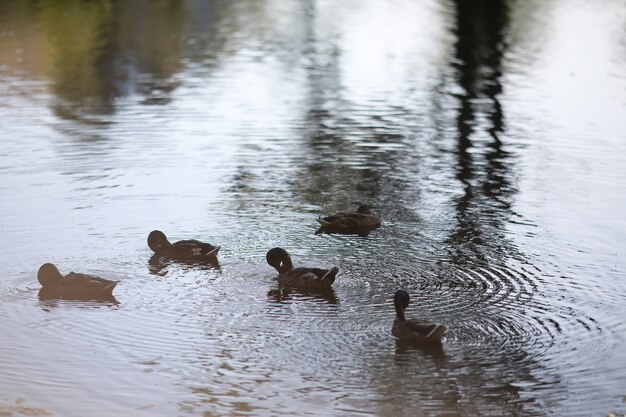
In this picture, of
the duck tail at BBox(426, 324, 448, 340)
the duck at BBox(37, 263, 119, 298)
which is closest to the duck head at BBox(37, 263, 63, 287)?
the duck at BBox(37, 263, 119, 298)

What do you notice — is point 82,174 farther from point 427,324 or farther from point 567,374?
point 567,374

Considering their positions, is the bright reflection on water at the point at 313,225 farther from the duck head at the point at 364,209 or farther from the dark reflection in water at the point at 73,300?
the duck head at the point at 364,209

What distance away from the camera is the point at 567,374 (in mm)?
11469

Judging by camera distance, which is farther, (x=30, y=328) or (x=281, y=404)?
(x=30, y=328)

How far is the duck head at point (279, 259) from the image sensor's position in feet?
46.8

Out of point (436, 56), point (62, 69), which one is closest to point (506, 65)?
point (436, 56)

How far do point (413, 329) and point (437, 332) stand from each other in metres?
0.23

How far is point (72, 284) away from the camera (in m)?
13.7

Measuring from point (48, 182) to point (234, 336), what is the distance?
7.78 metres

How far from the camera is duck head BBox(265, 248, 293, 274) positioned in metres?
14.3

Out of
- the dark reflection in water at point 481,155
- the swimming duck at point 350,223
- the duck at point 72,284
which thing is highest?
the duck at point 72,284

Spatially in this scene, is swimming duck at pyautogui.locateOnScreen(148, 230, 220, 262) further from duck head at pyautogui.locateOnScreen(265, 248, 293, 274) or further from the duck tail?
the duck tail

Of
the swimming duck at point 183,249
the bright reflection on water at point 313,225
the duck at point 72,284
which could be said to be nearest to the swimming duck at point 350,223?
the bright reflection on water at point 313,225

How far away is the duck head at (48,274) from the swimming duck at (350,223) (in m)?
3.99
